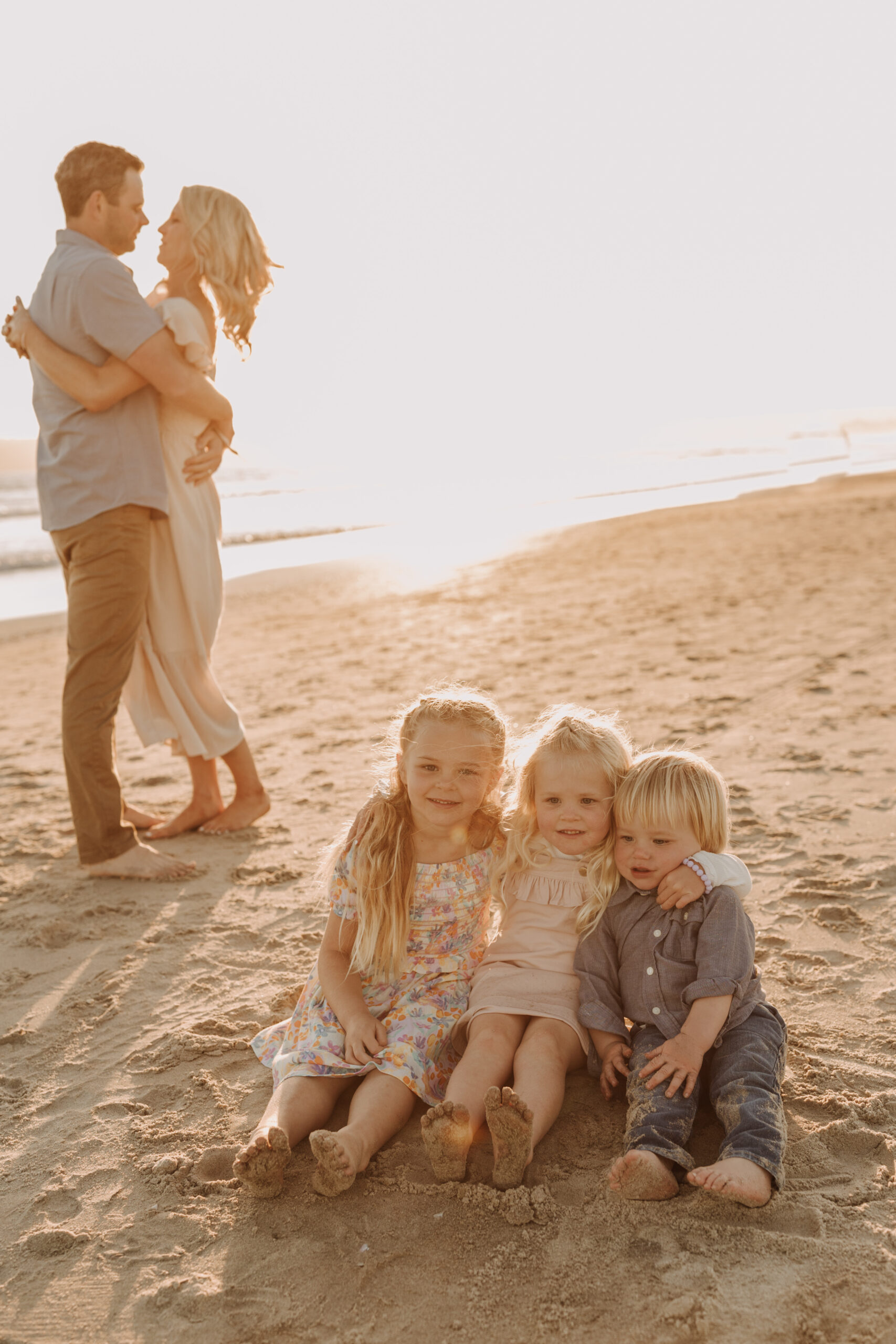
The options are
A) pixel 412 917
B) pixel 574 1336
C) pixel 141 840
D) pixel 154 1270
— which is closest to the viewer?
pixel 574 1336

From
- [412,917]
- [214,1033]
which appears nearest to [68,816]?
[214,1033]

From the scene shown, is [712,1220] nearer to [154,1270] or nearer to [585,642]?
[154,1270]

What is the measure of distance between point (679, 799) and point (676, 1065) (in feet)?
1.97

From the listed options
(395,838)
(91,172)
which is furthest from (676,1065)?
(91,172)

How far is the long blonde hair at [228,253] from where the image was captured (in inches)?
149

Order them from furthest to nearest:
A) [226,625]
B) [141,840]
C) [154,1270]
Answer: [226,625] < [141,840] < [154,1270]

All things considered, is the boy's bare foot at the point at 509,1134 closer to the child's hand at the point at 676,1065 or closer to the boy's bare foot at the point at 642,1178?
the boy's bare foot at the point at 642,1178

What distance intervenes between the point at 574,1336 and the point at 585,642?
6130 mm

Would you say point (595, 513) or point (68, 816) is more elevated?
point (595, 513)

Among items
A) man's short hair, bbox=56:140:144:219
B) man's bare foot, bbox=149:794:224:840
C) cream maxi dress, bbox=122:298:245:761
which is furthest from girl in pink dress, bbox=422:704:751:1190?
man's short hair, bbox=56:140:144:219

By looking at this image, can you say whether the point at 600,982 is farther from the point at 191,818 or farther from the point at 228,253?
the point at 228,253

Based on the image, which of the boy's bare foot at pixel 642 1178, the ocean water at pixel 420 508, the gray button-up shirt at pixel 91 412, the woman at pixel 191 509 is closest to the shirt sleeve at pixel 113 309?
the gray button-up shirt at pixel 91 412

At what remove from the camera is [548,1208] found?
2.09 metres

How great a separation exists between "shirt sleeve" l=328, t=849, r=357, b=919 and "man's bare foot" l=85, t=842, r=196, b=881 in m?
1.41
